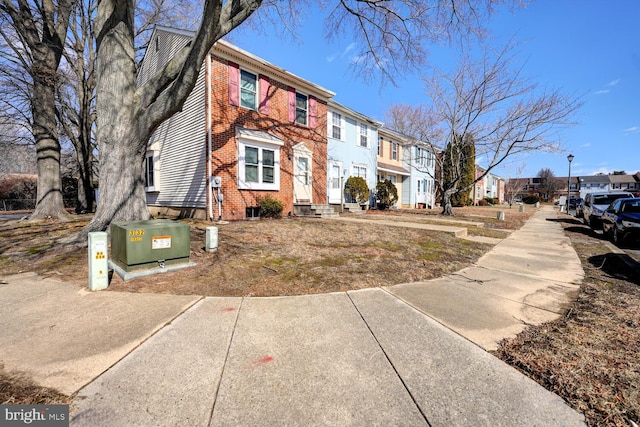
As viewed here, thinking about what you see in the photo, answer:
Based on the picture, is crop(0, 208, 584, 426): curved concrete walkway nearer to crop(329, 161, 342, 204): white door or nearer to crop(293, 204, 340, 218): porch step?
crop(293, 204, 340, 218): porch step

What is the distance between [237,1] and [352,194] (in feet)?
40.3

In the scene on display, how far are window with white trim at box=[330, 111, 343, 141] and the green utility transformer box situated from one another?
13281 millimetres

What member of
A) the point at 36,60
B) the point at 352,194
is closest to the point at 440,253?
the point at 352,194

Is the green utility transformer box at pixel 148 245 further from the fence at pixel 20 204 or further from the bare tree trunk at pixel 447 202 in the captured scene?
the fence at pixel 20 204

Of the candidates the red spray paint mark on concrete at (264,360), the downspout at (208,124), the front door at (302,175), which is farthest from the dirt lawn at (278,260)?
the front door at (302,175)

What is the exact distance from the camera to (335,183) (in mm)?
16781

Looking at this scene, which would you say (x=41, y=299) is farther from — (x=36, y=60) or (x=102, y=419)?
(x=36, y=60)

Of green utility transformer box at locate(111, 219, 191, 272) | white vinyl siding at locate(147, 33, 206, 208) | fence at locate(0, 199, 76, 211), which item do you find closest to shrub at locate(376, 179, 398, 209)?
white vinyl siding at locate(147, 33, 206, 208)

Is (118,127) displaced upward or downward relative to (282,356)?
upward

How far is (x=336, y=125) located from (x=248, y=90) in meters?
6.75

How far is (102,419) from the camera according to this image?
1663 millimetres

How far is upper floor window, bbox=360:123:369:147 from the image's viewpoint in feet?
62.3

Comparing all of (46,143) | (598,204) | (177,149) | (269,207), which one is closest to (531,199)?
(598,204)

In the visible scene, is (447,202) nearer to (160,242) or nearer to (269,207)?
(269,207)
